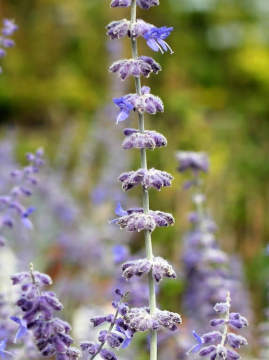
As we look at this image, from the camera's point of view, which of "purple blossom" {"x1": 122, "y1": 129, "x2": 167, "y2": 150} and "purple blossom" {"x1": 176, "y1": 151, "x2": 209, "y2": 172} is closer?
"purple blossom" {"x1": 122, "y1": 129, "x2": 167, "y2": 150}

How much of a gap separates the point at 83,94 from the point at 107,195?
5.00 m

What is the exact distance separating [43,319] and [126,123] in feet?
19.9

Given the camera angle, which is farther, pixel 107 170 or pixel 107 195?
pixel 107 170

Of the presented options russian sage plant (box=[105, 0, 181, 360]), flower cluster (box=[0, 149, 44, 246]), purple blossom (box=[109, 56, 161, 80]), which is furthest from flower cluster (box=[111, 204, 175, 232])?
flower cluster (box=[0, 149, 44, 246])

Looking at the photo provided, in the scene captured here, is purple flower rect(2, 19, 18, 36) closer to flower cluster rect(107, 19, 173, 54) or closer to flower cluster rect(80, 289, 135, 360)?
flower cluster rect(107, 19, 173, 54)

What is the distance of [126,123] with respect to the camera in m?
8.02

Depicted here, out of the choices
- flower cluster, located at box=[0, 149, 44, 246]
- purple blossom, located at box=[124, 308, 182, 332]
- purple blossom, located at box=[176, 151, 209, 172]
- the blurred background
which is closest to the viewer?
purple blossom, located at box=[124, 308, 182, 332]

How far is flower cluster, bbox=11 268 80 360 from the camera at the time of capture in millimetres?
1989

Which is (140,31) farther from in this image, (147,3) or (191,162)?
(191,162)

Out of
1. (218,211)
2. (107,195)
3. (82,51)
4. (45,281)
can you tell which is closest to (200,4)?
(82,51)

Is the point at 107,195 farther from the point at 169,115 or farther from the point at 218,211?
the point at 169,115

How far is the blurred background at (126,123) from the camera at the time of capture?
6.42m

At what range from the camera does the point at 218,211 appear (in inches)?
285

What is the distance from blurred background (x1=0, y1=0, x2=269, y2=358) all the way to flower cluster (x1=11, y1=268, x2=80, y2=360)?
3083 mm
